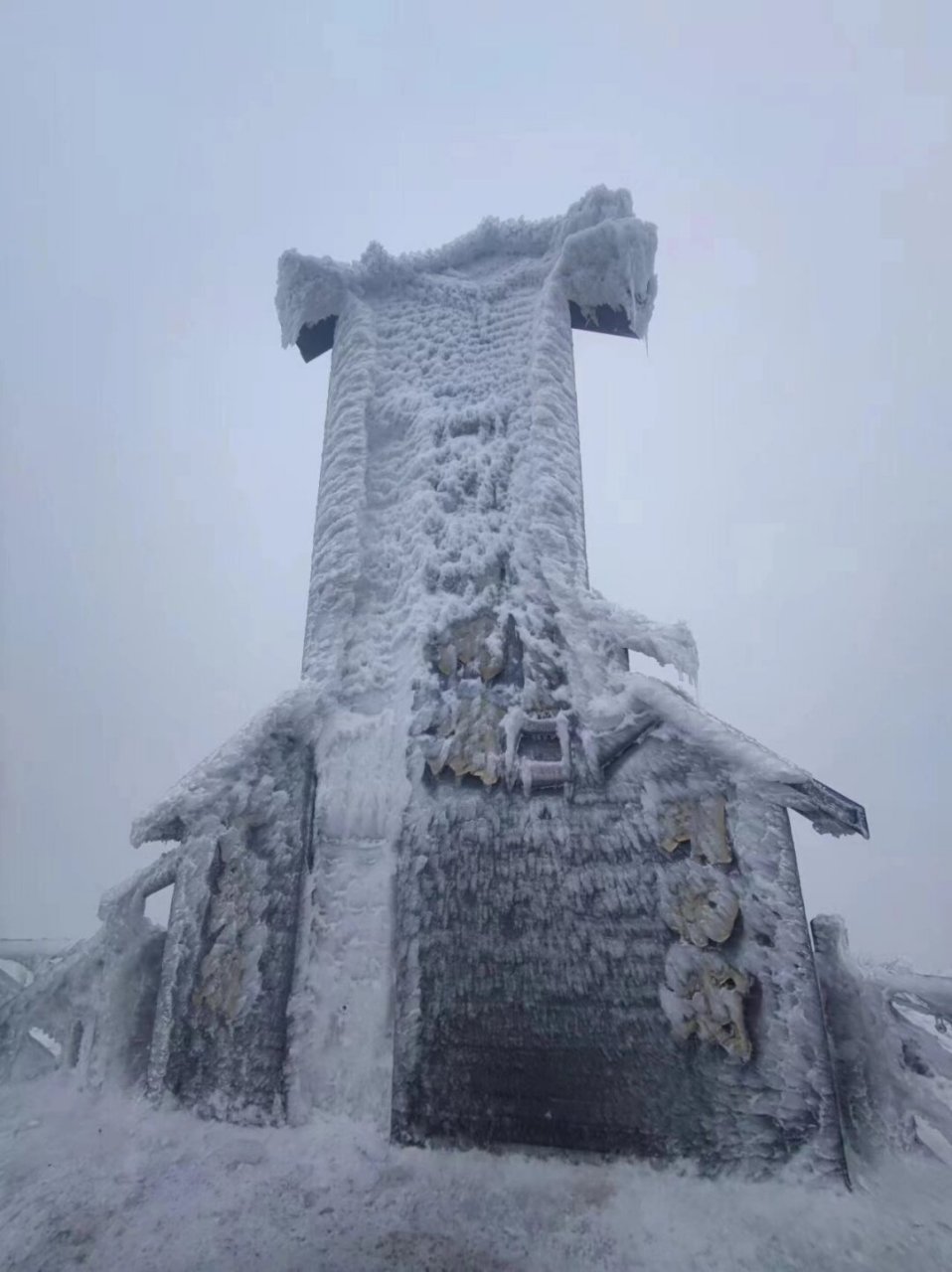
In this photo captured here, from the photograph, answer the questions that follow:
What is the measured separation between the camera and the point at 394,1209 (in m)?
3.02

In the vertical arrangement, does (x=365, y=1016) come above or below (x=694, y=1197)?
above

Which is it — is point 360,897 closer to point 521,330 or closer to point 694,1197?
point 694,1197

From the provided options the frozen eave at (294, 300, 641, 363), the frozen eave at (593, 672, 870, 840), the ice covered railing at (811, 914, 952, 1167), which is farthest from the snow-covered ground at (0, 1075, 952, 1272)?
the frozen eave at (294, 300, 641, 363)

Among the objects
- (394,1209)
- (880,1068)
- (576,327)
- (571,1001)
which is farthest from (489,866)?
(576,327)

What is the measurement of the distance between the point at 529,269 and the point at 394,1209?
667 cm

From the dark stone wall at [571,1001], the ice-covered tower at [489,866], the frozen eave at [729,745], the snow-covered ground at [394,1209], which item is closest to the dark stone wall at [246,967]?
the ice-covered tower at [489,866]

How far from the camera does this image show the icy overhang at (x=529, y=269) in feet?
19.2

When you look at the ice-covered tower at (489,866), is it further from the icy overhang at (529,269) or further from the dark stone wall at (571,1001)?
the icy overhang at (529,269)

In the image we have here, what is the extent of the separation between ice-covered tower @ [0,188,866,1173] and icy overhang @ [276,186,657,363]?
3.91ft

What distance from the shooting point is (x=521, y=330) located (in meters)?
5.82

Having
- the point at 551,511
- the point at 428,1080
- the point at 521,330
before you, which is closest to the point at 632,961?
the point at 428,1080

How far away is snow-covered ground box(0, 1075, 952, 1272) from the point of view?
271cm

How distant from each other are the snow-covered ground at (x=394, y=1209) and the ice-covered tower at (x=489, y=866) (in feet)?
0.52

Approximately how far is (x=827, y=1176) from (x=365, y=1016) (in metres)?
2.33
